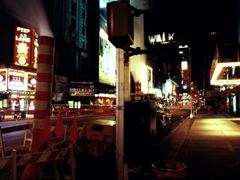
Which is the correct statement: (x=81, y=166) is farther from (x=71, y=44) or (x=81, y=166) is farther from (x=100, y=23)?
(x=100, y=23)

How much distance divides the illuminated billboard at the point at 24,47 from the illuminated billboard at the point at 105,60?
1684 cm

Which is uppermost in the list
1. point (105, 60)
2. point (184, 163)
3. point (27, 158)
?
point (105, 60)

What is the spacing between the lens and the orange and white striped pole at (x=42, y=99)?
5574mm

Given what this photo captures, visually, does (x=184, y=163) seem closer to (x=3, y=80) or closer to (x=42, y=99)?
(x=42, y=99)

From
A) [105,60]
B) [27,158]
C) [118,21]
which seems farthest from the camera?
[105,60]

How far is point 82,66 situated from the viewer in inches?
1994

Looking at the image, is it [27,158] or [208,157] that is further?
[208,157]

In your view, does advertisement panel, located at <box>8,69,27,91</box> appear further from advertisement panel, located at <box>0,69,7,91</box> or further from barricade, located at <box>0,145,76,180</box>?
barricade, located at <box>0,145,76,180</box>

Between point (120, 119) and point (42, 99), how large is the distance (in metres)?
1.64

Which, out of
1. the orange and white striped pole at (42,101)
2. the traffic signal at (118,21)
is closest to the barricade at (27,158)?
the orange and white striped pole at (42,101)

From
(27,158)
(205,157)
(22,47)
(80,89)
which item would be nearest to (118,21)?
(27,158)

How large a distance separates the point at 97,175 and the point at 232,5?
37.4 meters

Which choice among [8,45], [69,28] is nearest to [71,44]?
[69,28]

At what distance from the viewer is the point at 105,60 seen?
49906mm
